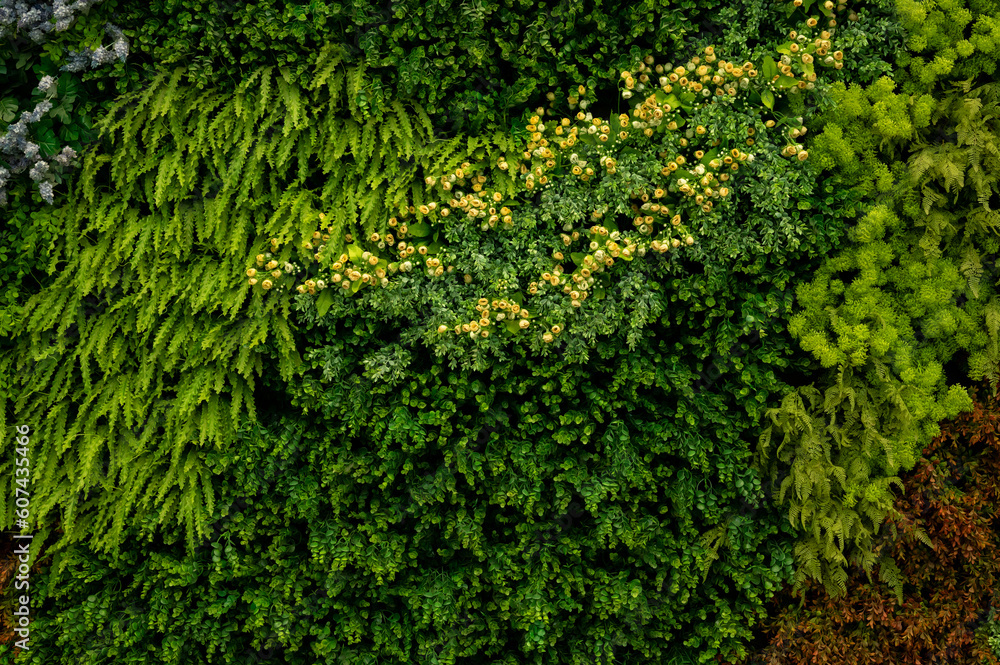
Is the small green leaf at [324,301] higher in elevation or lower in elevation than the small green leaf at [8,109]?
lower

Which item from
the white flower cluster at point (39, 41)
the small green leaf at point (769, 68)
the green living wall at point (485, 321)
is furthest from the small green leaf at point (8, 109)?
the small green leaf at point (769, 68)

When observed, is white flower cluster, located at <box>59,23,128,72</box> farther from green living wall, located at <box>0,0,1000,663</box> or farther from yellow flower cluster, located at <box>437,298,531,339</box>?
yellow flower cluster, located at <box>437,298,531,339</box>

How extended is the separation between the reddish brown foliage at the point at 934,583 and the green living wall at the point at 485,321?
16cm

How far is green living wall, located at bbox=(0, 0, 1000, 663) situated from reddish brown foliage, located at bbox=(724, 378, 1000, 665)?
0.16 m

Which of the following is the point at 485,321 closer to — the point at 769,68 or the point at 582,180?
the point at 582,180

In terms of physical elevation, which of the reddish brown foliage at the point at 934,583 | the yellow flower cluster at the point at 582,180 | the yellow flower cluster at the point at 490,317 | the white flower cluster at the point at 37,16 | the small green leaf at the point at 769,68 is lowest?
the reddish brown foliage at the point at 934,583

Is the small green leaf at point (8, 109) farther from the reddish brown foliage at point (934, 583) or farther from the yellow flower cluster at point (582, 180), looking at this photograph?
the reddish brown foliage at point (934, 583)

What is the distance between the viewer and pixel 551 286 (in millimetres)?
4191

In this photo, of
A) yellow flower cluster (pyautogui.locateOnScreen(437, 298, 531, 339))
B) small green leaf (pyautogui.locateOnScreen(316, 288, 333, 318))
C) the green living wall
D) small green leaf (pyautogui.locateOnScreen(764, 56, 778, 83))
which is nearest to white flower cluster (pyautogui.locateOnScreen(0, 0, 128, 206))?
the green living wall

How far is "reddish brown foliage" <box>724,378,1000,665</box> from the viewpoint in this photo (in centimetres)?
421

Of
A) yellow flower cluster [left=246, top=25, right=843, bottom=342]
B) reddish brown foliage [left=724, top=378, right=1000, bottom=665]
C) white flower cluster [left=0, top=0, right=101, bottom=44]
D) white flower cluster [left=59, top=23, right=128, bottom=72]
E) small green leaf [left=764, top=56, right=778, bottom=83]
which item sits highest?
white flower cluster [left=0, top=0, right=101, bottom=44]

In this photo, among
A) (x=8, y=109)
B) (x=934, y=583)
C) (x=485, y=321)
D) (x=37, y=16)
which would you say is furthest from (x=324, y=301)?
(x=934, y=583)

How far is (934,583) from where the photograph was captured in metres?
4.36

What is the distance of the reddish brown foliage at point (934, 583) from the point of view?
4215mm
